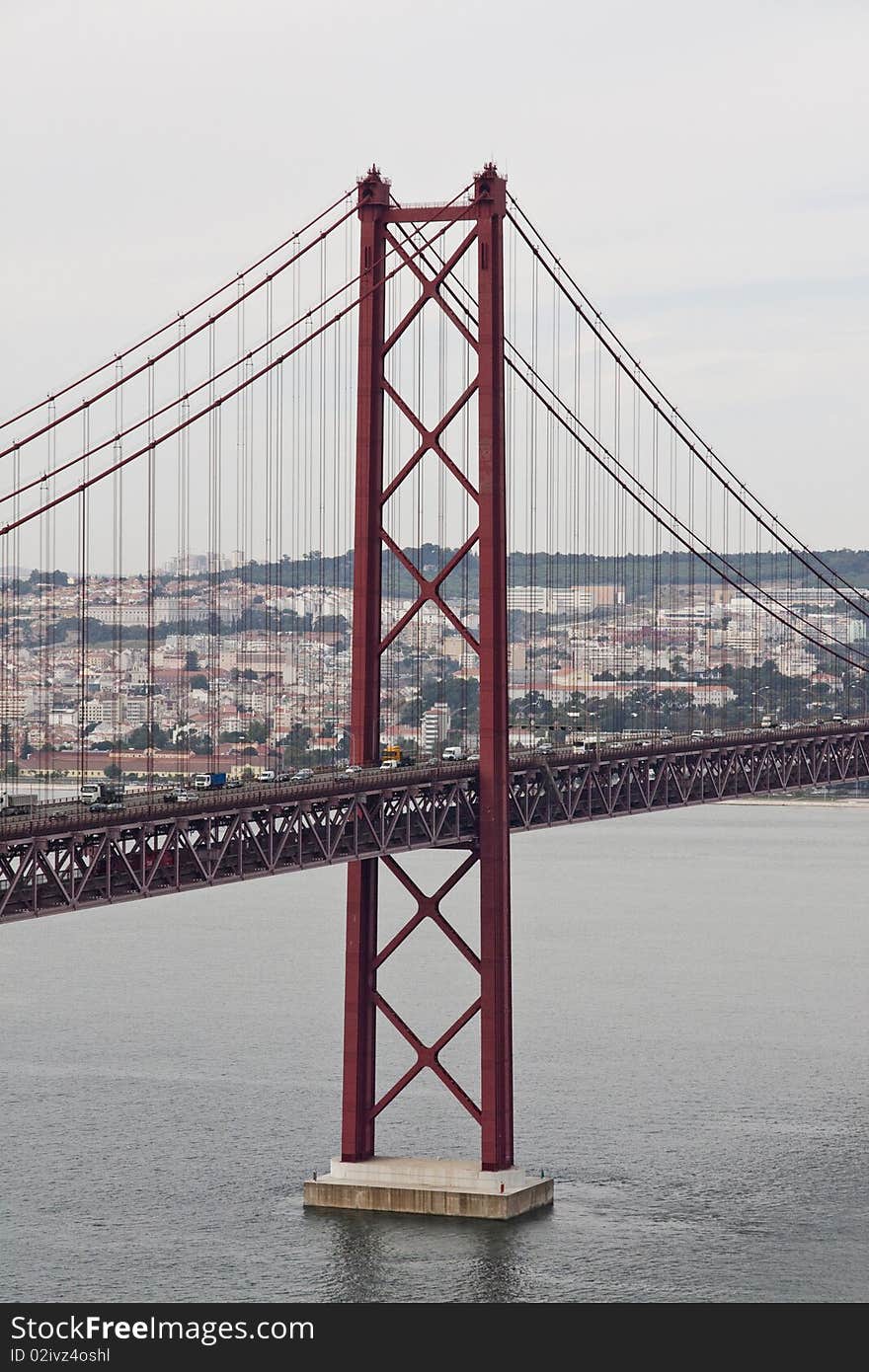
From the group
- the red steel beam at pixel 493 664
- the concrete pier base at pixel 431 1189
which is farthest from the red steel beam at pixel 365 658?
the red steel beam at pixel 493 664

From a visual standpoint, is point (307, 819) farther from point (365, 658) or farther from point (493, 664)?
point (493, 664)

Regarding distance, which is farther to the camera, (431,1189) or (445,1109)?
(445,1109)

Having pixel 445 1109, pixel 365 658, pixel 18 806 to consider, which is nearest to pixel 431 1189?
pixel 445 1109

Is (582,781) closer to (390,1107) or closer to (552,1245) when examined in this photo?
(390,1107)

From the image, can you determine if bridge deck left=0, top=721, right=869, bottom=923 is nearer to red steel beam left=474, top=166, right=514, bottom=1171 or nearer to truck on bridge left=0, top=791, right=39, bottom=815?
truck on bridge left=0, top=791, right=39, bottom=815

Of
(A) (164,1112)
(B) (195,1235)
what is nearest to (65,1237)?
(B) (195,1235)

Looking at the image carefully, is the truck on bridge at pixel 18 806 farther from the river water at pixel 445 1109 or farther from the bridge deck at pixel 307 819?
the river water at pixel 445 1109
